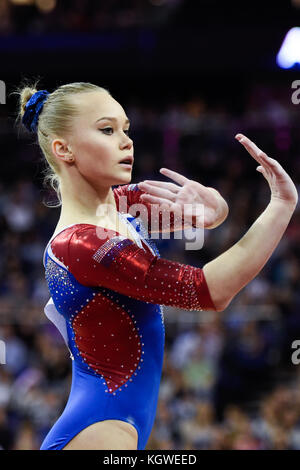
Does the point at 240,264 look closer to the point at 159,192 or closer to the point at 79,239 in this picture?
the point at 159,192

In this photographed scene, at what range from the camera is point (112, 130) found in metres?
2.17

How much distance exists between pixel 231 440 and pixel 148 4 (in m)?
7.45

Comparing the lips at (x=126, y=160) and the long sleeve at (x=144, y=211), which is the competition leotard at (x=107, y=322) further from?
the long sleeve at (x=144, y=211)

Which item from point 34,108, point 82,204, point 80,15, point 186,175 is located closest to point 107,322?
point 82,204

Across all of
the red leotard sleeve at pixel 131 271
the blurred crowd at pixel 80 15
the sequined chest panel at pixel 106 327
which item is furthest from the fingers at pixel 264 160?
the blurred crowd at pixel 80 15

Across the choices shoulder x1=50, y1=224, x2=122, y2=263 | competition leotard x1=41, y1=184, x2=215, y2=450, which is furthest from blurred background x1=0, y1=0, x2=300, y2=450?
shoulder x1=50, y1=224, x2=122, y2=263

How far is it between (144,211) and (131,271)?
2.03ft

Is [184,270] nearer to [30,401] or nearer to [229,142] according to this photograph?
[30,401]

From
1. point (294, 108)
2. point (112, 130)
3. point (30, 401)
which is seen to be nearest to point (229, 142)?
point (294, 108)

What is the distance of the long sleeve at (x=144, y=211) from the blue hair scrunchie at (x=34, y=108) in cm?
42

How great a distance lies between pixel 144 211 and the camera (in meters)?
2.52

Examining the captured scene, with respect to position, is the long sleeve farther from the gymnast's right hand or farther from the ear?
the gymnast's right hand

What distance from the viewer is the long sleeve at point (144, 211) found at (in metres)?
2.49

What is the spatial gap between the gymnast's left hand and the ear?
323 millimetres
